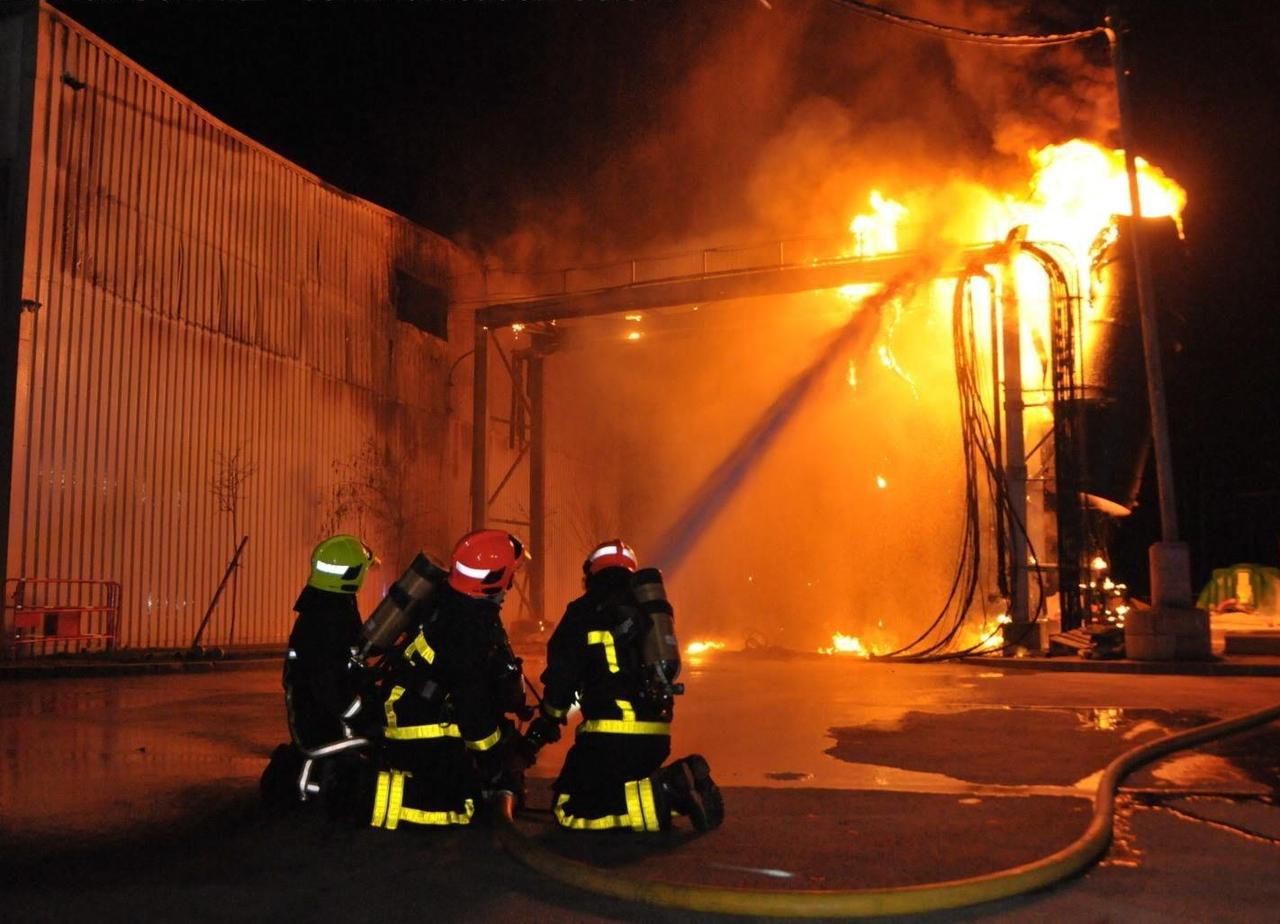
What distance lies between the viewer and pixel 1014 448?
1733cm

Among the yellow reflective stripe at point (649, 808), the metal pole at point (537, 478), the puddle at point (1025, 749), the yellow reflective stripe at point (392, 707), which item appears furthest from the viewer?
the metal pole at point (537, 478)

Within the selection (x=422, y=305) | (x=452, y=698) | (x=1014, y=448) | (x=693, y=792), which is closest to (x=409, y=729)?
(x=452, y=698)

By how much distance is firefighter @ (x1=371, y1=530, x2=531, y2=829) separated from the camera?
467 centimetres

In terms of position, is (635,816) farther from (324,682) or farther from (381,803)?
(324,682)

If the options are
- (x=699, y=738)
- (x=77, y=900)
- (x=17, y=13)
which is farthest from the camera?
(x=17, y=13)

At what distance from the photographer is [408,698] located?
4.75 m

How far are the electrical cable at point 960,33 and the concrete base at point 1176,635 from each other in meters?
8.05

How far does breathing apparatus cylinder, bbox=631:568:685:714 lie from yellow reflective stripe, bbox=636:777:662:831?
0.35 metres

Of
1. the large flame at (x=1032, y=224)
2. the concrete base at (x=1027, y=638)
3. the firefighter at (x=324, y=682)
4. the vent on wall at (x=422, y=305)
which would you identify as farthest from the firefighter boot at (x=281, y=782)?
the vent on wall at (x=422, y=305)

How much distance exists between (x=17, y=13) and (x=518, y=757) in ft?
49.9

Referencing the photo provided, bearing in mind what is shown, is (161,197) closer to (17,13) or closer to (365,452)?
(17,13)

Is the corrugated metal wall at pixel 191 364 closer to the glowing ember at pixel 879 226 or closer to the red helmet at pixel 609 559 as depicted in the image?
the glowing ember at pixel 879 226

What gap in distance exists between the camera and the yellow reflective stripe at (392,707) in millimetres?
4777

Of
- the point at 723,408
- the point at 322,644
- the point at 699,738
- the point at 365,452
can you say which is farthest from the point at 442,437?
the point at 322,644
